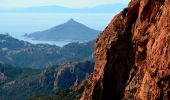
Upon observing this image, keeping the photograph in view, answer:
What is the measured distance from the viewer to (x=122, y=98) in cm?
2409

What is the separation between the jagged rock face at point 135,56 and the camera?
19297mm

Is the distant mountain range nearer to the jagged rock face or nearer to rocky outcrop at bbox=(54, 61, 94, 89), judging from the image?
rocky outcrop at bbox=(54, 61, 94, 89)

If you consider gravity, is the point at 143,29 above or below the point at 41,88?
above

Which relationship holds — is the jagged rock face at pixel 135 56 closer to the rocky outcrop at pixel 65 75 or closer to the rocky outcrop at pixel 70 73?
the rocky outcrop at pixel 70 73

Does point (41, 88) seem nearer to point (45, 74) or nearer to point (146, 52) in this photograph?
point (45, 74)

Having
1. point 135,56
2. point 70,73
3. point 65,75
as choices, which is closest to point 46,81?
point 65,75

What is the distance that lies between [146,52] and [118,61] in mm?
2747

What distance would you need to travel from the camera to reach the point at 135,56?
2428 cm

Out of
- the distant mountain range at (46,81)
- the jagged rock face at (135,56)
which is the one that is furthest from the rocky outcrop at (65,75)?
the jagged rock face at (135,56)

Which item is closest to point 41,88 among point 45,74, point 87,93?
point 45,74

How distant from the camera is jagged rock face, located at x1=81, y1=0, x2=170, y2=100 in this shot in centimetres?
1930

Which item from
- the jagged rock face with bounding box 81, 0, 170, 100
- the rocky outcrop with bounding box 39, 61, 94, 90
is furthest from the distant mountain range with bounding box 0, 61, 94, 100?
the jagged rock face with bounding box 81, 0, 170, 100

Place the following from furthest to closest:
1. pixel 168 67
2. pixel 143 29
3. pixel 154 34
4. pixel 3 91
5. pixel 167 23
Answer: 1. pixel 3 91
2. pixel 143 29
3. pixel 154 34
4. pixel 167 23
5. pixel 168 67

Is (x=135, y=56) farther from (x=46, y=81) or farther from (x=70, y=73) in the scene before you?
(x=46, y=81)
